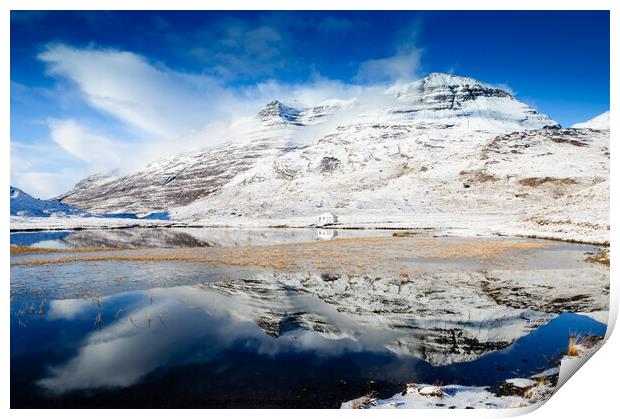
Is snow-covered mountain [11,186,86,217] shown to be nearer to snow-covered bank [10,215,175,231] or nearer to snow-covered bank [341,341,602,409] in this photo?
snow-covered bank [10,215,175,231]

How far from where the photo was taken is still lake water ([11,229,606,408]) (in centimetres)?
895

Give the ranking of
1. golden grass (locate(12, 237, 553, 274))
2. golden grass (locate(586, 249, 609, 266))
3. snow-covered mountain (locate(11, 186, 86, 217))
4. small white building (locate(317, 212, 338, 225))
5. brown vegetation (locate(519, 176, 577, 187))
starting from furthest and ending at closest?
1. brown vegetation (locate(519, 176, 577, 187))
2. small white building (locate(317, 212, 338, 225))
3. snow-covered mountain (locate(11, 186, 86, 217))
4. golden grass (locate(12, 237, 553, 274))
5. golden grass (locate(586, 249, 609, 266))

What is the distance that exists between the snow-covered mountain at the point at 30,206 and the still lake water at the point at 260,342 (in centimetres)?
5165

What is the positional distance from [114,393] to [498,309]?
45.1ft

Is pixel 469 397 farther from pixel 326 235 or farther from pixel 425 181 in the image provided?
pixel 425 181

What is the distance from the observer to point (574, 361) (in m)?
10.6

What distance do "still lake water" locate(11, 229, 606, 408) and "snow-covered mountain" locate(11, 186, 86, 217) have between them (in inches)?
2034

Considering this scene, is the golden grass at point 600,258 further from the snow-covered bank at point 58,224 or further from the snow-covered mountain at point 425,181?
the snow-covered bank at point 58,224

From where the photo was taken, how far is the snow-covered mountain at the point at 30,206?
59803mm

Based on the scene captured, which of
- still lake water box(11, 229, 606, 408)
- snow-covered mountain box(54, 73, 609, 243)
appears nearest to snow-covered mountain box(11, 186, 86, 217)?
snow-covered mountain box(54, 73, 609, 243)

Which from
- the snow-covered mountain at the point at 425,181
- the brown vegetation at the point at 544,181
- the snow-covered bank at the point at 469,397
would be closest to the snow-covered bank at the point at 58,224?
→ the snow-covered mountain at the point at 425,181

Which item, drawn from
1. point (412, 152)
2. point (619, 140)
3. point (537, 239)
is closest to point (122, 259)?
point (619, 140)

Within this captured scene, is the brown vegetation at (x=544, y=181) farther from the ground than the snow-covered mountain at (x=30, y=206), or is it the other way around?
the brown vegetation at (x=544, y=181)

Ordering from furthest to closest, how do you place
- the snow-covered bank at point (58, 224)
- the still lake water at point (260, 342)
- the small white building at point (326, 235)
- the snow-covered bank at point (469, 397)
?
the snow-covered bank at point (58, 224) < the small white building at point (326, 235) < the still lake water at point (260, 342) < the snow-covered bank at point (469, 397)
